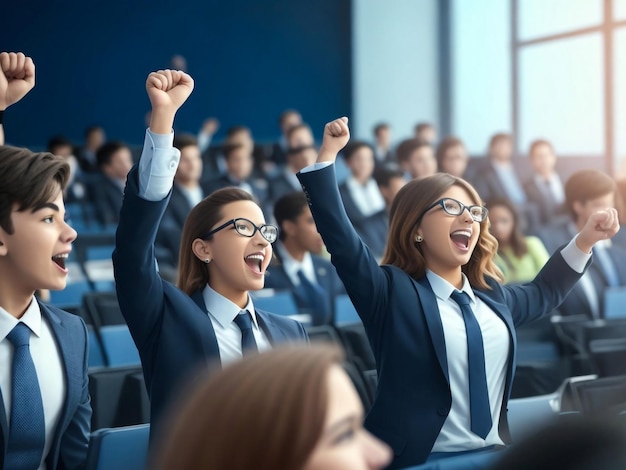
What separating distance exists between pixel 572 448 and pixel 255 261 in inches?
65.1

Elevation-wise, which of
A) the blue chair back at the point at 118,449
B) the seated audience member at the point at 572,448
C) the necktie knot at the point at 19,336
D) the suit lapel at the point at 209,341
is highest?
the seated audience member at the point at 572,448

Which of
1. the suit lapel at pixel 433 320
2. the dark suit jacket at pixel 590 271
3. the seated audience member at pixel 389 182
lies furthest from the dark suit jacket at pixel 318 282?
the suit lapel at pixel 433 320

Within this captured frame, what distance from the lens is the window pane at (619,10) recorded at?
9780mm

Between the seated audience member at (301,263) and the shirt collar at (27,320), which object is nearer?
the shirt collar at (27,320)

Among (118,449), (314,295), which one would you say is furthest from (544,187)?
(118,449)

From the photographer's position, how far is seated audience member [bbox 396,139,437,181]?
6.87m

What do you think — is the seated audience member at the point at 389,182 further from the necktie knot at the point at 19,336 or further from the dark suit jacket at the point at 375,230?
the necktie knot at the point at 19,336

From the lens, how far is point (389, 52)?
13.9 metres

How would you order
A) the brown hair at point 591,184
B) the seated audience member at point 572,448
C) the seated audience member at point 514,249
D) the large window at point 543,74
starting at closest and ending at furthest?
1. the seated audience member at point 572,448
2. the brown hair at point 591,184
3. the seated audience member at point 514,249
4. the large window at point 543,74

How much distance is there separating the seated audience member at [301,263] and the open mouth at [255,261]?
7.36 ft

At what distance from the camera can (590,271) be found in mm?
5051

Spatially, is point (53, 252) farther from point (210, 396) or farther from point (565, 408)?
point (565, 408)

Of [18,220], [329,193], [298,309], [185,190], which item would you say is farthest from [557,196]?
[18,220]

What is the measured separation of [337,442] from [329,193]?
4.40 feet
